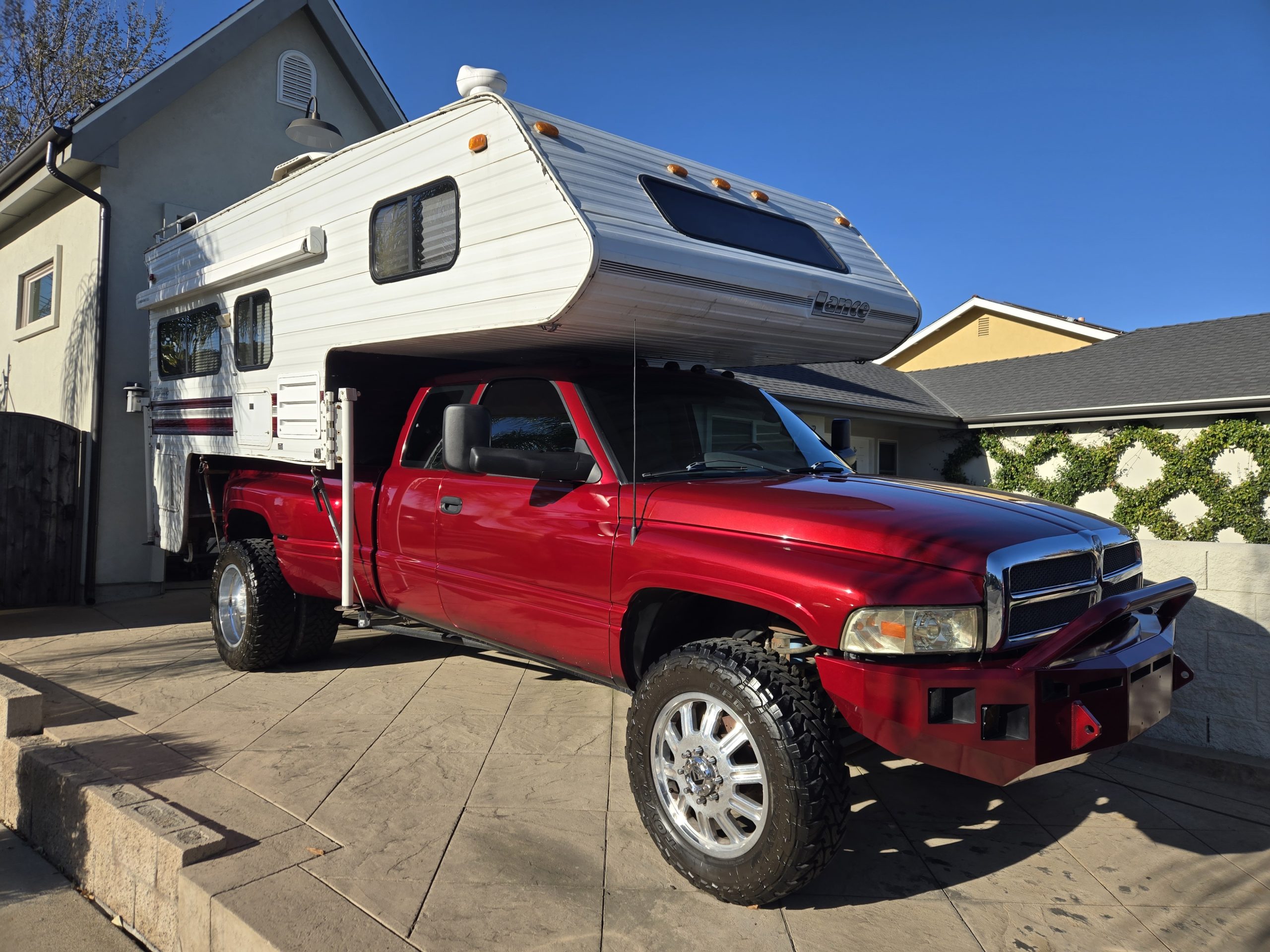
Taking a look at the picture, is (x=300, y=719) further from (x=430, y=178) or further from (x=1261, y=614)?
(x=1261, y=614)

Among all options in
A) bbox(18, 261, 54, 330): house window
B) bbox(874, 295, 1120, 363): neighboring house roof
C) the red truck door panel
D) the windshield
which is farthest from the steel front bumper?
bbox(874, 295, 1120, 363): neighboring house roof

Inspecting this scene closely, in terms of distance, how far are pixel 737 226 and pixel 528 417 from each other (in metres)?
1.58

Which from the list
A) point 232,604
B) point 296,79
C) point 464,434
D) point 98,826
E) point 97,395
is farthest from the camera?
point 296,79

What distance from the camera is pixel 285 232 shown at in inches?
230

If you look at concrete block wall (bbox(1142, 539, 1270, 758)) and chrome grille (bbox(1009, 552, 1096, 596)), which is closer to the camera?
chrome grille (bbox(1009, 552, 1096, 596))

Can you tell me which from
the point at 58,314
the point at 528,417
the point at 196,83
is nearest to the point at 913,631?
the point at 528,417

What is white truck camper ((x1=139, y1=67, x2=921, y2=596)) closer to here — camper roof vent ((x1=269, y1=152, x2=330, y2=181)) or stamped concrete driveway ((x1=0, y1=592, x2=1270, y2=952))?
camper roof vent ((x1=269, y1=152, x2=330, y2=181))

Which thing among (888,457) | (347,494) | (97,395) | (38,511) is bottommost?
(38,511)

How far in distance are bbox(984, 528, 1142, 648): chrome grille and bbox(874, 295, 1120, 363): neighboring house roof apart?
69.2 ft

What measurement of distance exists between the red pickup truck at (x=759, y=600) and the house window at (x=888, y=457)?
1509 cm

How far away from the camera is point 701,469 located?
13.2 ft

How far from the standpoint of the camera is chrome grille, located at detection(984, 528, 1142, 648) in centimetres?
285

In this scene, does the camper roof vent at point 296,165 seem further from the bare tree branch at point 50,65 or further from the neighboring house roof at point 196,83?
the bare tree branch at point 50,65

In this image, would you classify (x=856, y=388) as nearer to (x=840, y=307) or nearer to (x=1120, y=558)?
(x=840, y=307)
